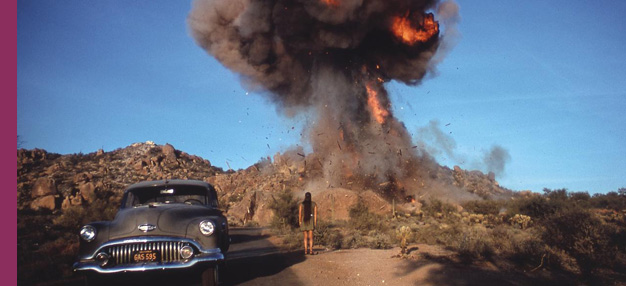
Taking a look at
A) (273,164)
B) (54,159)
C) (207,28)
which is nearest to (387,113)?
(207,28)

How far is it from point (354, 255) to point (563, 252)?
5088 millimetres

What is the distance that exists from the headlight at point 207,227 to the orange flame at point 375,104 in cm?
3382

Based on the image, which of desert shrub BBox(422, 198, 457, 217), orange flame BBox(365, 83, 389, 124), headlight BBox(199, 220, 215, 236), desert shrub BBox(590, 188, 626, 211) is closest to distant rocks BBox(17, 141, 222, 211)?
orange flame BBox(365, 83, 389, 124)

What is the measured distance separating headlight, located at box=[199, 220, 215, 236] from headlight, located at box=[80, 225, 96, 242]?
154cm

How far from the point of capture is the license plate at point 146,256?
21.8 ft

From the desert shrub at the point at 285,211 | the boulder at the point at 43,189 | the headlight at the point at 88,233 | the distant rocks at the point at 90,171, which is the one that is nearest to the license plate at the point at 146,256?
the headlight at the point at 88,233

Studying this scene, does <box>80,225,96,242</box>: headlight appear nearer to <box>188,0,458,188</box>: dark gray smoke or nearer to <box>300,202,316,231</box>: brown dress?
<box>300,202,316,231</box>: brown dress

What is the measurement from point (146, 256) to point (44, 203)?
30168 millimetres

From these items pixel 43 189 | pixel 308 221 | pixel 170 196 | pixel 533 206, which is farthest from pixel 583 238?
pixel 43 189

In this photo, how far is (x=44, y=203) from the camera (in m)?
32.0

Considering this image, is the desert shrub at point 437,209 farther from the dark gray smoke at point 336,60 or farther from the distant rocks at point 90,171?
the distant rocks at point 90,171

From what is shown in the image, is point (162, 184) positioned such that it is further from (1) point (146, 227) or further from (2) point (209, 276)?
(2) point (209, 276)

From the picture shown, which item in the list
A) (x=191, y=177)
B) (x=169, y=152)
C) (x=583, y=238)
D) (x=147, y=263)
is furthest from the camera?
(x=169, y=152)

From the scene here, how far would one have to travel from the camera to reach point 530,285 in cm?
815
